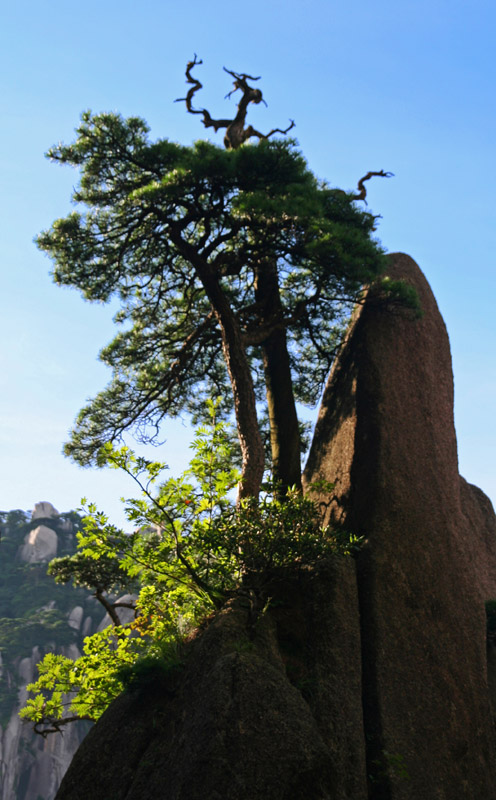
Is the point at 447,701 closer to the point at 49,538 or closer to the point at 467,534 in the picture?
the point at 467,534

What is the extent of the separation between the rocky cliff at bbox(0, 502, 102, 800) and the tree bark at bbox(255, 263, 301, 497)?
39.9 metres

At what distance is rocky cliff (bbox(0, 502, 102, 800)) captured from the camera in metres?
48.4

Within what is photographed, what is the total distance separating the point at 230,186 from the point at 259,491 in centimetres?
473

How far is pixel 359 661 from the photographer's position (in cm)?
692

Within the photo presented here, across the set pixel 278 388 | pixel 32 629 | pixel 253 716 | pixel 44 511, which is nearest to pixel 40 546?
pixel 44 511

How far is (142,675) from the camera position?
6164mm

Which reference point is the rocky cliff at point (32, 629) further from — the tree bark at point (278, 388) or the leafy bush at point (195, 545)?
the leafy bush at point (195, 545)

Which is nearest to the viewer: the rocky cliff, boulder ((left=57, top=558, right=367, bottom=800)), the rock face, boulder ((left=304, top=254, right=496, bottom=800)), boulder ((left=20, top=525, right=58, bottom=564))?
boulder ((left=57, top=558, right=367, bottom=800))

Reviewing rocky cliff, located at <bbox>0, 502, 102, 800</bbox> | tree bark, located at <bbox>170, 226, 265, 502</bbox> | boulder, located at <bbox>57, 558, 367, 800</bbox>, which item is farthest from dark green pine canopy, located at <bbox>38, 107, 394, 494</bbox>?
rocky cliff, located at <bbox>0, 502, 102, 800</bbox>

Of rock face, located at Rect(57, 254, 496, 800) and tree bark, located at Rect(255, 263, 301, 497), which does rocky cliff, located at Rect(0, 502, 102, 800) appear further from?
rock face, located at Rect(57, 254, 496, 800)

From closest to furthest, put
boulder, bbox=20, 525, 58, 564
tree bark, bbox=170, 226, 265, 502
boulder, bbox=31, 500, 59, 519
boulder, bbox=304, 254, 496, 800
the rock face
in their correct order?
the rock face < boulder, bbox=304, 254, 496, 800 < tree bark, bbox=170, 226, 265, 502 < boulder, bbox=20, 525, 58, 564 < boulder, bbox=31, 500, 59, 519

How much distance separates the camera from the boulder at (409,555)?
22.4 feet

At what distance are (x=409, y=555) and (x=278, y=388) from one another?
420 cm

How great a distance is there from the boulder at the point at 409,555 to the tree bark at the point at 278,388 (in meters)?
0.57
